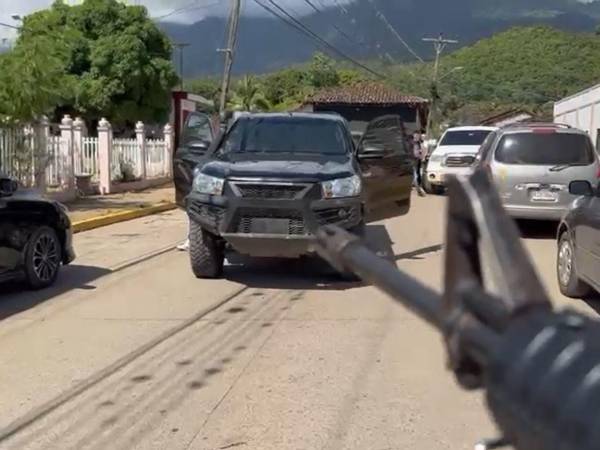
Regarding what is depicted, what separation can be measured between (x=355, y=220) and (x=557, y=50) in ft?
182

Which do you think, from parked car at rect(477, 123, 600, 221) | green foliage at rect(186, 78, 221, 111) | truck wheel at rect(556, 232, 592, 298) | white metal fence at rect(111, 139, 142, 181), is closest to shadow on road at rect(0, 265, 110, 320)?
truck wheel at rect(556, 232, 592, 298)

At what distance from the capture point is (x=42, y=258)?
28.6 ft

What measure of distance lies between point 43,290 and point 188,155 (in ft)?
8.28

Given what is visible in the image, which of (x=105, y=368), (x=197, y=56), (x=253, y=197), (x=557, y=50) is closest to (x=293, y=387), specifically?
(x=105, y=368)

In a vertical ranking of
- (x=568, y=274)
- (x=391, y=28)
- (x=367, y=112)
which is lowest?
(x=568, y=274)

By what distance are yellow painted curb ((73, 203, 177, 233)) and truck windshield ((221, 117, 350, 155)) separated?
5.19 metres

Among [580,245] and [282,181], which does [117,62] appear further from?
[580,245]

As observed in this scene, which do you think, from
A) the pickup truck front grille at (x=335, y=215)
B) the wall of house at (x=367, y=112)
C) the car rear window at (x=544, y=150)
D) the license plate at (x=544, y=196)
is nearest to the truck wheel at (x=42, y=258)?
the pickup truck front grille at (x=335, y=215)

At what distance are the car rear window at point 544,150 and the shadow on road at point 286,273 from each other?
2.87m

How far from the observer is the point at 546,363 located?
999mm

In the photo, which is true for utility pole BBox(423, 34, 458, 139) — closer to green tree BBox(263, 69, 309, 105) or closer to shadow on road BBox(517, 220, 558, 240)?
green tree BBox(263, 69, 309, 105)

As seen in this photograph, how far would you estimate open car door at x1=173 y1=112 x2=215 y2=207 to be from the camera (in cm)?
1006

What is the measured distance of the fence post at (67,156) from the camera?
18.8 metres

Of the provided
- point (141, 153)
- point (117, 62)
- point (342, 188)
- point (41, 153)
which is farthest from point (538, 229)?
point (117, 62)
